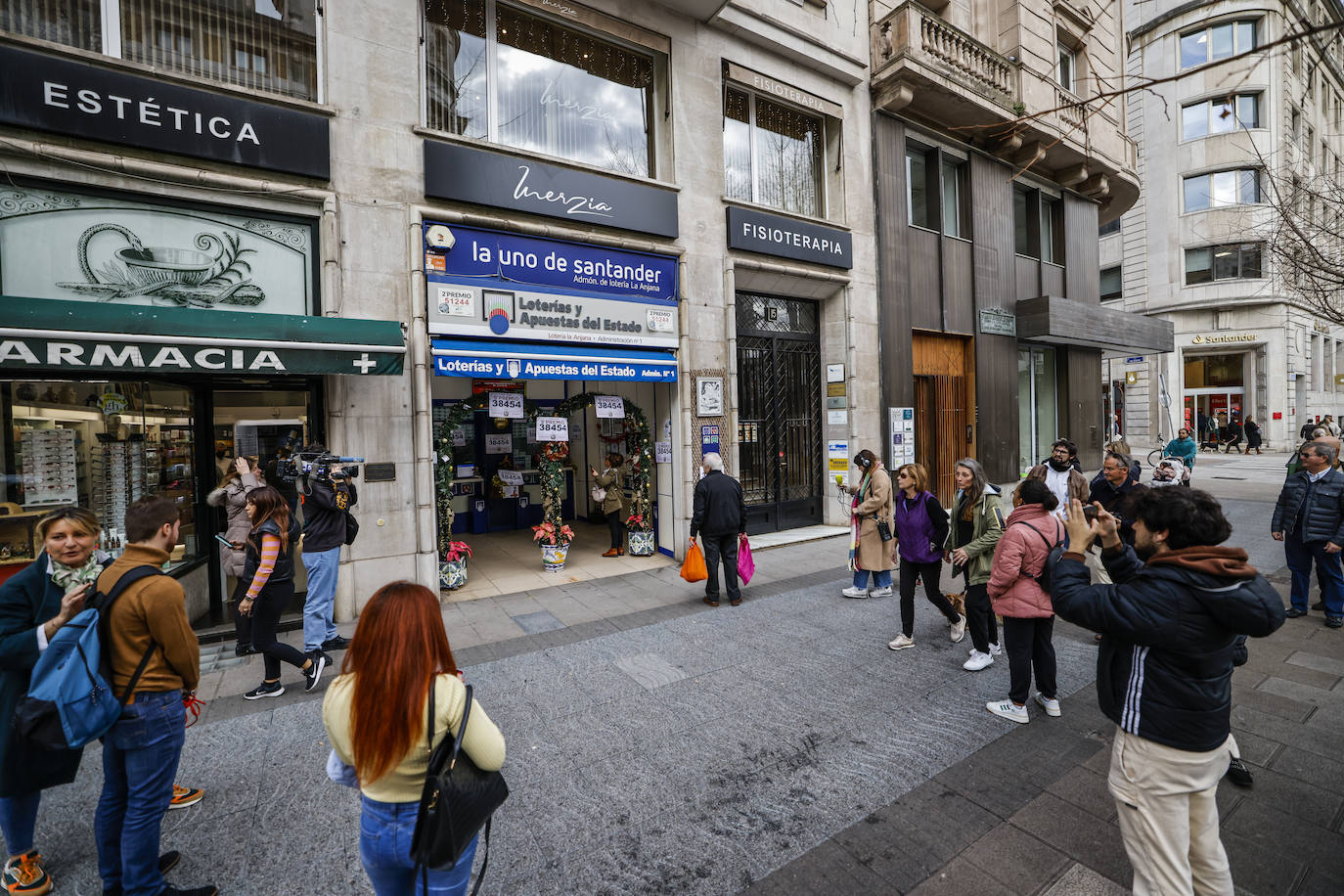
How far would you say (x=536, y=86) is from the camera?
905cm

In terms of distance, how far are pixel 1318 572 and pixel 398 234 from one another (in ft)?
35.4

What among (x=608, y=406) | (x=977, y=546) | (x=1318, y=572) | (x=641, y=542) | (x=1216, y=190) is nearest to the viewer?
(x=977, y=546)

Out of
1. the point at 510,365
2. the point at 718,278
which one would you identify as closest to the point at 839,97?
the point at 718,278

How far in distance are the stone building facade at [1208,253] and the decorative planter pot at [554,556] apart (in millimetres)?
26632

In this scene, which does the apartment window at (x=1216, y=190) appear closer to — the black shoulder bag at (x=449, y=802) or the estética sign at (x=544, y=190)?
the estética sign at (x=544, y=190)

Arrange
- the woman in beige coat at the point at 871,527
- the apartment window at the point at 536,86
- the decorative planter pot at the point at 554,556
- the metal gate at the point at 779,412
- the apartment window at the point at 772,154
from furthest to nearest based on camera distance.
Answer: the metal gate at the point at 779,412 < the apartment window at the point at 772,154 < the decorative planter pot at the point at 554,556 < the apartment window at the point at 536,86 < the woman in beige coat at the point at 871,527

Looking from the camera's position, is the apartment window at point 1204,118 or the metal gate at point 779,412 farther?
the apartment window at point 1204,118

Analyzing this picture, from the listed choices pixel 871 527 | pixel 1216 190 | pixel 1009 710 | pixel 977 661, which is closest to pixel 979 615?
pixel 977 661

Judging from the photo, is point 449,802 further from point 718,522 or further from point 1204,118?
point 1204,118

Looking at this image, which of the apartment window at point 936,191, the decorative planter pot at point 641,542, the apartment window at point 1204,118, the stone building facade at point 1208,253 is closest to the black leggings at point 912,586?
the decorative planter pot at point 641,542

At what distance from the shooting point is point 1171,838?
2447 millimetres

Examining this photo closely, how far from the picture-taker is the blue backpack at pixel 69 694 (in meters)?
2.50

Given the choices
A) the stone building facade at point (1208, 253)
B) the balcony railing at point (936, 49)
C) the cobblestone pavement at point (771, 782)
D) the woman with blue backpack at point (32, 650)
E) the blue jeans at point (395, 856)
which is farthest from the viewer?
the stone building facade at point (1208, 253)

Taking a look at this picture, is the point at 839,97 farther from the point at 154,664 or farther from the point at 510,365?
the point at 154,664
